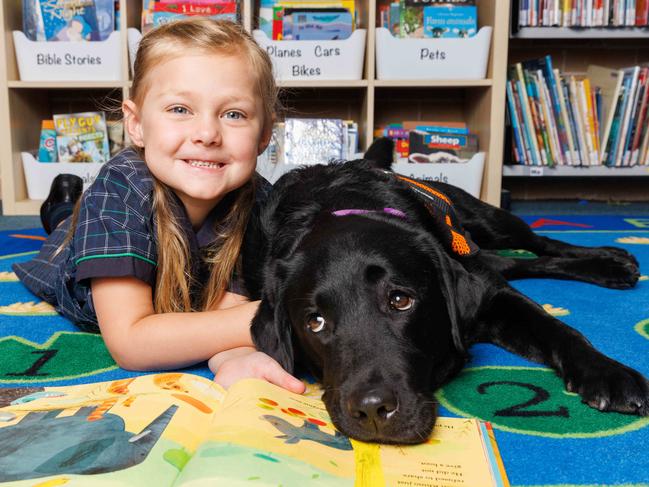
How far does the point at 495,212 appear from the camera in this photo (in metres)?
1.94

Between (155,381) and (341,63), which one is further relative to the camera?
(341,63)

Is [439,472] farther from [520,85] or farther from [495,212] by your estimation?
[520,85]

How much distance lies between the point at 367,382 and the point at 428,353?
0.18m

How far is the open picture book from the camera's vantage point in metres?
0.69

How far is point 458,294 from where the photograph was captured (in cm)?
104

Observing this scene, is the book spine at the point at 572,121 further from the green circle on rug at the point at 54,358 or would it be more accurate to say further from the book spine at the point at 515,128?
the green circle on rug at the point at 54,358

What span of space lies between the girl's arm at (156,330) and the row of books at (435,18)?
207cm

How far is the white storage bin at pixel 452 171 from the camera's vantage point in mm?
2869

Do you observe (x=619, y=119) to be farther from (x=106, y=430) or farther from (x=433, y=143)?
(x=106, y=430)

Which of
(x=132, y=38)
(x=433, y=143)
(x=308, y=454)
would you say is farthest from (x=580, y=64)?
(x=308, y=454)

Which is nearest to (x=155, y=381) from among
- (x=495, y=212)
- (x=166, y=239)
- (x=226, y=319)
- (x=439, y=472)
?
(x=226, y=319)

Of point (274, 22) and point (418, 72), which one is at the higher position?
point (274, 22)

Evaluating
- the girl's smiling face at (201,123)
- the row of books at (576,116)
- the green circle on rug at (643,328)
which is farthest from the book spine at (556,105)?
the girl's smiling face at (201,123)

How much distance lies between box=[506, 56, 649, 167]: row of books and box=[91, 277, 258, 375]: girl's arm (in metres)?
2.20
